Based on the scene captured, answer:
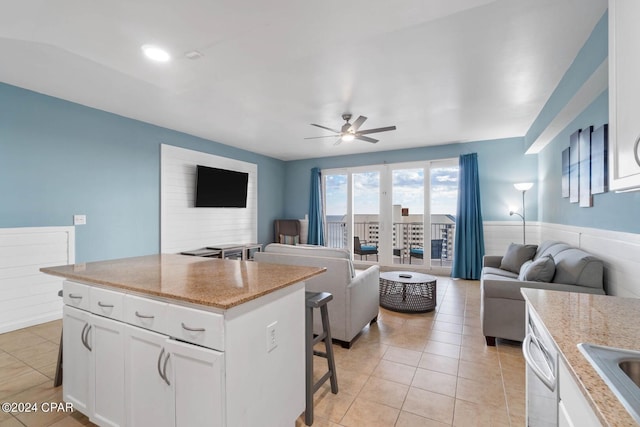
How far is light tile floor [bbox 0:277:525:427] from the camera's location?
1.81 meters

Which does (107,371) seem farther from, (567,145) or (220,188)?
(567,145)

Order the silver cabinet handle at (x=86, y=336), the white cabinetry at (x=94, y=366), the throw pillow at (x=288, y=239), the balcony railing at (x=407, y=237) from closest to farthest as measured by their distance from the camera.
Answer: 1. the white cabinetry at (x=94, y=366)
2. the silver cabinet handle at (x=86, y=336)
3. the balcony railing at (x=407, y=237)
4. the throw pillow at (x=288, y=239)

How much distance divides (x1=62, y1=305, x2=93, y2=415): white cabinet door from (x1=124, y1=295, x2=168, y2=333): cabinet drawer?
0.39 m

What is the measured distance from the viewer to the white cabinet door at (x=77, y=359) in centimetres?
162

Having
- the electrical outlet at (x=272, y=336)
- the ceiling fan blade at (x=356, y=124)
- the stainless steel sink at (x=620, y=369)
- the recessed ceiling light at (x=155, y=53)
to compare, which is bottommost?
the electrical outlet at (x=272, y=336)

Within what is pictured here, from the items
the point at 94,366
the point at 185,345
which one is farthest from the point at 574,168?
the point at 94,366

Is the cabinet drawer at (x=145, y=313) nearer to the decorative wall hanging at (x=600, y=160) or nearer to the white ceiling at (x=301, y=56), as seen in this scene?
the white ceiling at (x=301, y=56)

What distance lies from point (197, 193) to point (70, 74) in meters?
2.53

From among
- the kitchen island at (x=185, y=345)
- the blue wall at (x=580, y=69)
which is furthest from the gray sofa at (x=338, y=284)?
the blue wall at (x=580, y=69)

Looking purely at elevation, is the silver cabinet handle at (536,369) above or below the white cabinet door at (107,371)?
above

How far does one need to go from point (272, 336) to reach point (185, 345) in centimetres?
39

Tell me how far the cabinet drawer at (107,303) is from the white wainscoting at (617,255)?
3241 millimetres

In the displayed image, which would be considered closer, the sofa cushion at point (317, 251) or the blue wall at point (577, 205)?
the blue wall at point (577, 205)

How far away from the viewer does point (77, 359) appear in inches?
65.8
